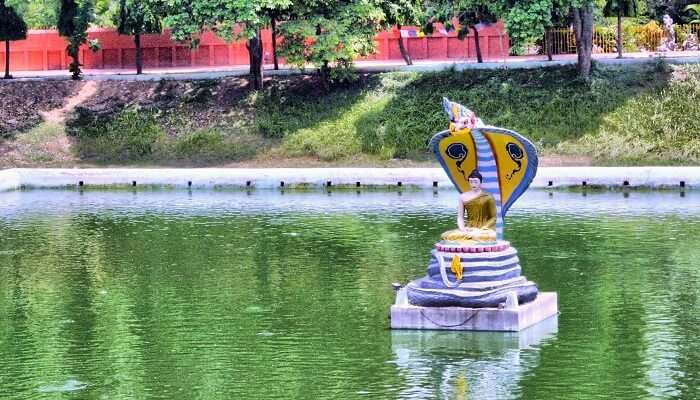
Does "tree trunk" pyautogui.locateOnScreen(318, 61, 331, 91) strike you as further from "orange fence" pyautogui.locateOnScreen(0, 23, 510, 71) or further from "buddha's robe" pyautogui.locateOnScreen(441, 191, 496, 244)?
"buddha's robe" pyautogui.locateOnScreen(441, 191, 496, 244)

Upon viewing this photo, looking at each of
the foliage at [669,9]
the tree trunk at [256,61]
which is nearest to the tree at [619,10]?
the foliage at [669,9]

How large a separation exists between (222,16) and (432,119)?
8.76 metres

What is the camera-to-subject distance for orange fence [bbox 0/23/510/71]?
6825cm

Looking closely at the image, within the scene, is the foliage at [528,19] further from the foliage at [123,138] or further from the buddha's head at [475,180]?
the buddha's head at [475,180]

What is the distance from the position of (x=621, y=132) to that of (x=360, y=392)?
1305 inches

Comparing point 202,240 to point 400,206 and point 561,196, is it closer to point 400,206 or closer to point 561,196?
point 400,206

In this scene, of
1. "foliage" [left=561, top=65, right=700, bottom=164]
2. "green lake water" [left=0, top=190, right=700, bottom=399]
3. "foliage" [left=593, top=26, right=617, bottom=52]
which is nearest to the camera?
"green lake water" [left=0, top=190, right=700, bottom=399]

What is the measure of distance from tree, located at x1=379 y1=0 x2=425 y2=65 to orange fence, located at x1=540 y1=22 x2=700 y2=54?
527 cm

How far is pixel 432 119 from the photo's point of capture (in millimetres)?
56375

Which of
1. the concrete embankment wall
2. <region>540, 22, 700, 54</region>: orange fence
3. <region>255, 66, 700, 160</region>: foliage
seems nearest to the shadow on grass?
<region>255, 66, 700, 160</region>: foliage

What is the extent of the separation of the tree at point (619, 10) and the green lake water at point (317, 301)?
13.7 meters

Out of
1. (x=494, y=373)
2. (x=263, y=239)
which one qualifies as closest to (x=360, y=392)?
(x=494, y=373)

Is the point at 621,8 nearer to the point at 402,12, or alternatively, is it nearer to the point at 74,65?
the point at 402,12

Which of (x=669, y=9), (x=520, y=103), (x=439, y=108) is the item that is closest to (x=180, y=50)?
(x=439, y=108)
